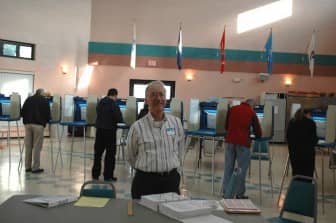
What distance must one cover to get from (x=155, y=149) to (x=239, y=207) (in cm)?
66

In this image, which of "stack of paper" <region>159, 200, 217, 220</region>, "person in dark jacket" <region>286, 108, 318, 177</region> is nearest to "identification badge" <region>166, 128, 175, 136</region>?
"stack of paper" <region>159, 200, 217, 220</region>

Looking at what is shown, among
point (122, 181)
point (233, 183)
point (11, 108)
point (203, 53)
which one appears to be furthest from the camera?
point (203, 53)

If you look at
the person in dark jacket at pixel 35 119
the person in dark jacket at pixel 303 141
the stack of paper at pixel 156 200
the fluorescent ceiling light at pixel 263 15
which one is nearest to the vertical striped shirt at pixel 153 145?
the stack of paper at pixel 156 200

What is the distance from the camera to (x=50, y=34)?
1353 centimetres

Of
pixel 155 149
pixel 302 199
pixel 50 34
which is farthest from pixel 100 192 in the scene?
pixel 50 34

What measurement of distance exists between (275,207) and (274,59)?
1070 cm

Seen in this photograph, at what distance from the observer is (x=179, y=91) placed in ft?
50.2

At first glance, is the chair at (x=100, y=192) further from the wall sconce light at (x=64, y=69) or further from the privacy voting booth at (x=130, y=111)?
the wall sconce light at (x=64, y=69)

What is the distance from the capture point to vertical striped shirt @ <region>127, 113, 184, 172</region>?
275cm

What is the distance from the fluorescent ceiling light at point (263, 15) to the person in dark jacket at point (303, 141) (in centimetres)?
984

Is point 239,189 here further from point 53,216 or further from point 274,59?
point 274,59

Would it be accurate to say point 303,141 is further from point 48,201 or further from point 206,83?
point 206,83

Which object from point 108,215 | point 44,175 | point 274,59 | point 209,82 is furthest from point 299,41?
point 108,215

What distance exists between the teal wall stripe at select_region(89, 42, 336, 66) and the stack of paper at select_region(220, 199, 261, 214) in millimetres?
12823
